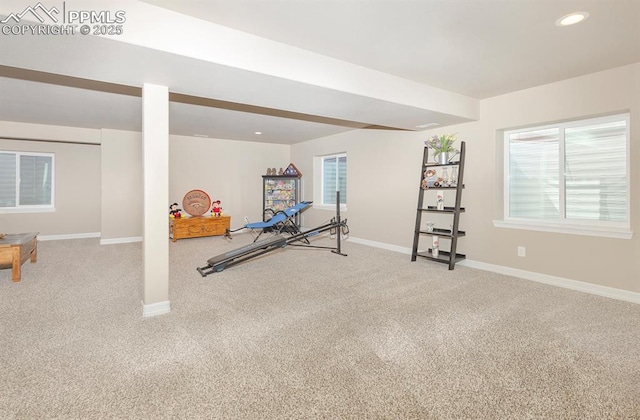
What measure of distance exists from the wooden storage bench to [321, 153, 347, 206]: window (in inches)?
95.1

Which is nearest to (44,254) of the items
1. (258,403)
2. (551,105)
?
(258,403)

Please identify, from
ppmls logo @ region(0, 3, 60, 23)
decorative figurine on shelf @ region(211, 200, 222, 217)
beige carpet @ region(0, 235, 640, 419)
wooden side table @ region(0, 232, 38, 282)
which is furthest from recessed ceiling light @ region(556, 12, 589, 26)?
decorative figurine on shelf @ region(211, 200, 222, 217)

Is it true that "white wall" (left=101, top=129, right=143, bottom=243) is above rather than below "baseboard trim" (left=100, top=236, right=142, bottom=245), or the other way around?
above

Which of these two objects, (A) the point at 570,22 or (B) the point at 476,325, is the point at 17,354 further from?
(A) the point at 570,22

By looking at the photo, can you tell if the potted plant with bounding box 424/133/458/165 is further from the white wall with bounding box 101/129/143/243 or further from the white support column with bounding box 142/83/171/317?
the white wall with bounding box 101/129/143/243

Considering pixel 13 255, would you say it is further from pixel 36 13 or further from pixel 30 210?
pixel 30 210

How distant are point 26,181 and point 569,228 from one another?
31.0 feet

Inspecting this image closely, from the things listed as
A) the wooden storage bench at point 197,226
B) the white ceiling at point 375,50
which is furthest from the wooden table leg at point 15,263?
the wooden storage bench at point 197,226

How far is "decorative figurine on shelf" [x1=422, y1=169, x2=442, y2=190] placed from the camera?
4812 mm

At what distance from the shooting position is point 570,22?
90.7 inches

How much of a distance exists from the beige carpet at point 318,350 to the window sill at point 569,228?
72 cm

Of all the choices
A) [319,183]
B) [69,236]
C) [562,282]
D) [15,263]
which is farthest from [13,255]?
[562,282]

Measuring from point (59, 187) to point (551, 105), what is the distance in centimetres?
884

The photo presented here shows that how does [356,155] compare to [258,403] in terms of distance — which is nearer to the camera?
[258,403]
